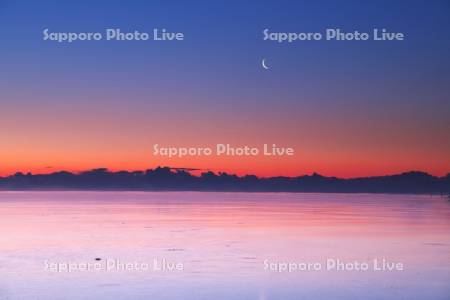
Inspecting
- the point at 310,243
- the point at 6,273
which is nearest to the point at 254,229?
the point at 310,243

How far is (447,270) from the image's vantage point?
15.4 metres

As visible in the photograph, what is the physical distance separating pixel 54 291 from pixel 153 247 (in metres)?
7.33

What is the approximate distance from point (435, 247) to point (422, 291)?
753 cm

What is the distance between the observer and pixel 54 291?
41.3ft

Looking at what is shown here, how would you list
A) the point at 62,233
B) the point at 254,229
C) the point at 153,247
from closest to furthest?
the point at 153,247, the point at 62,233, the point at 254,229

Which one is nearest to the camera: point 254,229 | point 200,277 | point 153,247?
point 200,277

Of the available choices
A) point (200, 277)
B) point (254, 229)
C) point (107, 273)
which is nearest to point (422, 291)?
point (200, 277)

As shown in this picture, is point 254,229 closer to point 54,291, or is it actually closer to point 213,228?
point 213,228

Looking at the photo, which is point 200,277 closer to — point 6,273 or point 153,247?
point 6,273

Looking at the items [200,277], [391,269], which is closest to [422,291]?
[391,269]

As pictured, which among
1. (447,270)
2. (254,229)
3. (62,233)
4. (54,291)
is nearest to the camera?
(54,291)

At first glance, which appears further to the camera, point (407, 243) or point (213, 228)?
point (213, 228)

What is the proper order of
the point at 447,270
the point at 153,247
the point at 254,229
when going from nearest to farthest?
the point at 447,270 < the point at 153,247 < the point at 254,229

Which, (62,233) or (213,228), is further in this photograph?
(213,228)
